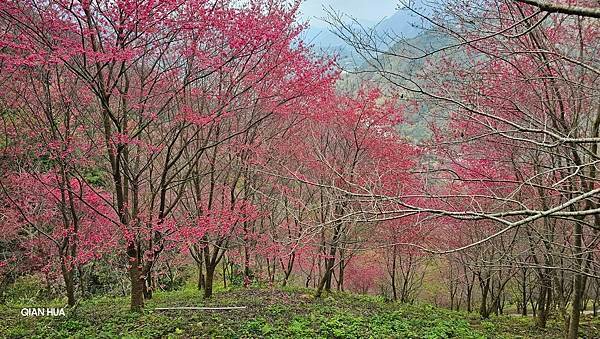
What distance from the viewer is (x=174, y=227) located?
7.05 m

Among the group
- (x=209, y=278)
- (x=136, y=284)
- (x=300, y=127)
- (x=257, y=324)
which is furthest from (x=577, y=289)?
(x=300, y=127)

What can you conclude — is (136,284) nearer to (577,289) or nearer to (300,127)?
(300,127)

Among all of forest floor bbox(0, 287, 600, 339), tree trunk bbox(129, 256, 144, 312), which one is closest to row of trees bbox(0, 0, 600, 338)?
tree trunk bbox(129, 256, 144, 312)

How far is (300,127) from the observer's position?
11633mm

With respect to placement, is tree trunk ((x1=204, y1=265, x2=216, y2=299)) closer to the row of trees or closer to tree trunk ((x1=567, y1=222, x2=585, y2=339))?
the row of trees

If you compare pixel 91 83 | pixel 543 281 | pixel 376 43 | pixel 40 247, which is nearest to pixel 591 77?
pixel 376 43

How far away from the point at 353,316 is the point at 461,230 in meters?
5.51

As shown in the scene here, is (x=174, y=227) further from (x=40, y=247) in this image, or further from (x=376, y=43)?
(x=40, y=247)

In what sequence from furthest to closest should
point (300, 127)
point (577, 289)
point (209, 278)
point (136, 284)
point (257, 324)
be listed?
point (300, 127)
point (209, 278)
point (136, 284)
point (257, 324)
point (577, 289)

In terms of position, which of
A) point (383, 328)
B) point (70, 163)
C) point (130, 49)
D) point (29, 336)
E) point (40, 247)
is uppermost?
point (130, 49)

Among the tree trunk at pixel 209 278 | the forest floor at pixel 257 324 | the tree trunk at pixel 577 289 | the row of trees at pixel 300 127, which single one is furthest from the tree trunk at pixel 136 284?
the tree trunk at pixel 577 289

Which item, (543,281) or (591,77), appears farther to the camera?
(543,281)

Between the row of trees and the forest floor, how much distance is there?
29.7 inches

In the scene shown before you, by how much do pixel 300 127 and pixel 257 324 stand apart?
6.10m
